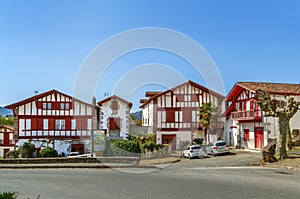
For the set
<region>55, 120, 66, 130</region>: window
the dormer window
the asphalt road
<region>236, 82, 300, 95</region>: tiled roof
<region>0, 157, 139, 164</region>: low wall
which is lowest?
<region>0, 157, 139, 164</region>: low wall

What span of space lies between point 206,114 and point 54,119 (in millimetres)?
16479

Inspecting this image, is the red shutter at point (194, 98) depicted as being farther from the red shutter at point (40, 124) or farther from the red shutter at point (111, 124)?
the red shutter at point (40, 124)

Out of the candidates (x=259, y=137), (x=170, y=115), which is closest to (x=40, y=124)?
(x=170, y=115)

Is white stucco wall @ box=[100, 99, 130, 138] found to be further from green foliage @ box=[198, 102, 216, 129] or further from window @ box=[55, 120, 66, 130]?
green foliage @ box=[198, 102, 216, 129]

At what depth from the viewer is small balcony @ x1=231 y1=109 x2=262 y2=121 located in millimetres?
28109

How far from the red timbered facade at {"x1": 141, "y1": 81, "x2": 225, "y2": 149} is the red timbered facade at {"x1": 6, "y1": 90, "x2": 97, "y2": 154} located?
7208 mm

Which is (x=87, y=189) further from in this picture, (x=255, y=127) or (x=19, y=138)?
(x=19, y=138)

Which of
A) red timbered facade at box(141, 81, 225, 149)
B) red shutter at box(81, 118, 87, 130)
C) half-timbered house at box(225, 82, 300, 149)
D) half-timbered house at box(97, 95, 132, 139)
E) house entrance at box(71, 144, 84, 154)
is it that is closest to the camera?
half-timbered house at box(225, 82, 300, 149)

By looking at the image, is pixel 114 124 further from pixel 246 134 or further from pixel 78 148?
pixel 246 134

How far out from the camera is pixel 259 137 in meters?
28.8

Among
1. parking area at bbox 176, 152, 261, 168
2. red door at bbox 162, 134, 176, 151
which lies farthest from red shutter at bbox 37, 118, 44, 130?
parking area at bbox 176, 152, 261, 168

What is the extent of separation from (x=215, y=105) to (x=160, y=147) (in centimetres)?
942

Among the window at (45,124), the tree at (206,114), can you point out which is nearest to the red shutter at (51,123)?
the window at (45,124)

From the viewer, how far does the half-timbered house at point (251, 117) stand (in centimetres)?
2775
